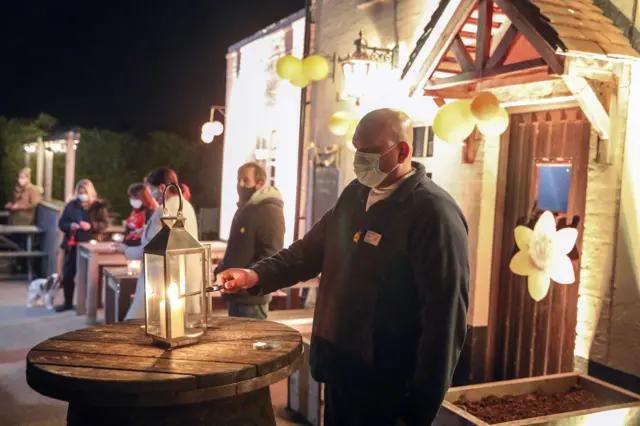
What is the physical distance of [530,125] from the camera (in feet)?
18.0

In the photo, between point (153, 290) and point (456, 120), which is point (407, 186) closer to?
point (153, 290)

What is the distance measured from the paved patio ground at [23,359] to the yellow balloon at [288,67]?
3480 mm

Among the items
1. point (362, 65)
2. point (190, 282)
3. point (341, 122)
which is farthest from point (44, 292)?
point (190, 282)

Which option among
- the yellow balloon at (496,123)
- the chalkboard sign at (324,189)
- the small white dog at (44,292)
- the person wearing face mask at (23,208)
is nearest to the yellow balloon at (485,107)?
the yellow balloon at (496,123)

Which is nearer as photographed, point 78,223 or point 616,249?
point 616,249

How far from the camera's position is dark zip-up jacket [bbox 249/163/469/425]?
2.65 meters

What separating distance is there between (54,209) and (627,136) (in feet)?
32.6

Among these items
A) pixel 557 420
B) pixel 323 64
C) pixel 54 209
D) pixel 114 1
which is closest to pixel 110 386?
pixel 557 420

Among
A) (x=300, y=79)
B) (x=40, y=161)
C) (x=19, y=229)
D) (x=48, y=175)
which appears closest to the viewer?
(x=300, y=79)

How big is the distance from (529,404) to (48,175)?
13339 millimetres

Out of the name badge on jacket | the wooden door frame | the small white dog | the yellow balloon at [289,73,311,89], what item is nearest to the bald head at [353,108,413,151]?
the name badge on jacket

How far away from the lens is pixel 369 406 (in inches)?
114

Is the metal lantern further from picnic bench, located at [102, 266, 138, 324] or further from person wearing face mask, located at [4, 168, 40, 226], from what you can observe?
person wearing face mask, located at [4, 168, 40, 226]

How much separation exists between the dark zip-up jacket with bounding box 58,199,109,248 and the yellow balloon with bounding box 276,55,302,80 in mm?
3730
